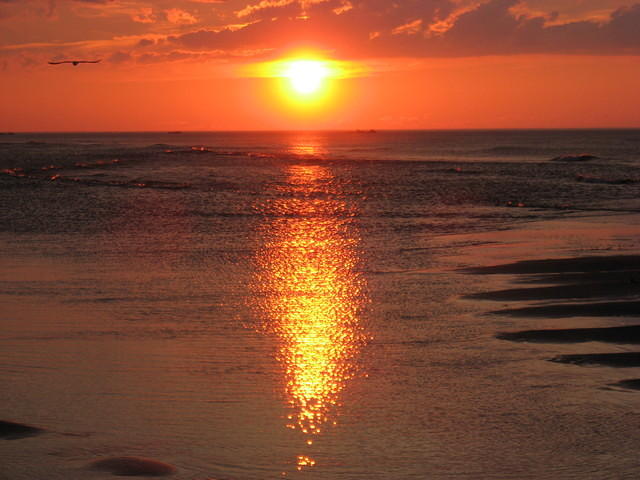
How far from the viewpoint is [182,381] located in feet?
28.2

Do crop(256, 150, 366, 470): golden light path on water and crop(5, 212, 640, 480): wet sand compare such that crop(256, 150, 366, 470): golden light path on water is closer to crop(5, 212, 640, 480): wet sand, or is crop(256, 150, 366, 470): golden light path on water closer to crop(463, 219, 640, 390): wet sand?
crop(5, 212, 640, 480): wet sand

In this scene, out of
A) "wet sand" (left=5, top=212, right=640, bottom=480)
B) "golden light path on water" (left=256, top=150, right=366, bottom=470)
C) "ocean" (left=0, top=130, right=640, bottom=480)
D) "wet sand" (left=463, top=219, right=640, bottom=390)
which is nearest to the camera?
"wet sand" (left=5, top=212, right=640, bottom=480)

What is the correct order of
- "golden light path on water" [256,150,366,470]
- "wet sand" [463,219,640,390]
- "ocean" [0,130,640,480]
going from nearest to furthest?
1. "ocean" [0,130,640,480]
2. "golden light path on water" [256,150,366,470]
3. "wet sand" [463,219,640,390]

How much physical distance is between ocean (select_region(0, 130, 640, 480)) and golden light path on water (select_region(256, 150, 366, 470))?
42 mm

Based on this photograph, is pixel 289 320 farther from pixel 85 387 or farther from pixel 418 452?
pixel 418 452

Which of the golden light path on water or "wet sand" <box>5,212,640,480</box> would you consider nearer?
"wet sand" <box>5,212,640,480</box>

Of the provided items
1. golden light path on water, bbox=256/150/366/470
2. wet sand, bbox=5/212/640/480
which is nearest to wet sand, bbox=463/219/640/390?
wet sand, bbox=5/212/640/480

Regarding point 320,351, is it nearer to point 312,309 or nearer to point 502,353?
point 502,353

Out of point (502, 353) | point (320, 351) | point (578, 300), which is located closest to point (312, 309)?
point (320, 351)

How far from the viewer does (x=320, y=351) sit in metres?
9.85

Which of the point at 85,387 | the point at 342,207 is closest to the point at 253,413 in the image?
the point at 85,387

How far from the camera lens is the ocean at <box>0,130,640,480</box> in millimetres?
6723

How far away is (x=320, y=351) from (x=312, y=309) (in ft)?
8.15

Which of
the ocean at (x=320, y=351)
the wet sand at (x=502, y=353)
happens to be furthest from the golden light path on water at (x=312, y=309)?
the wet sand at (x=502, y=353)
